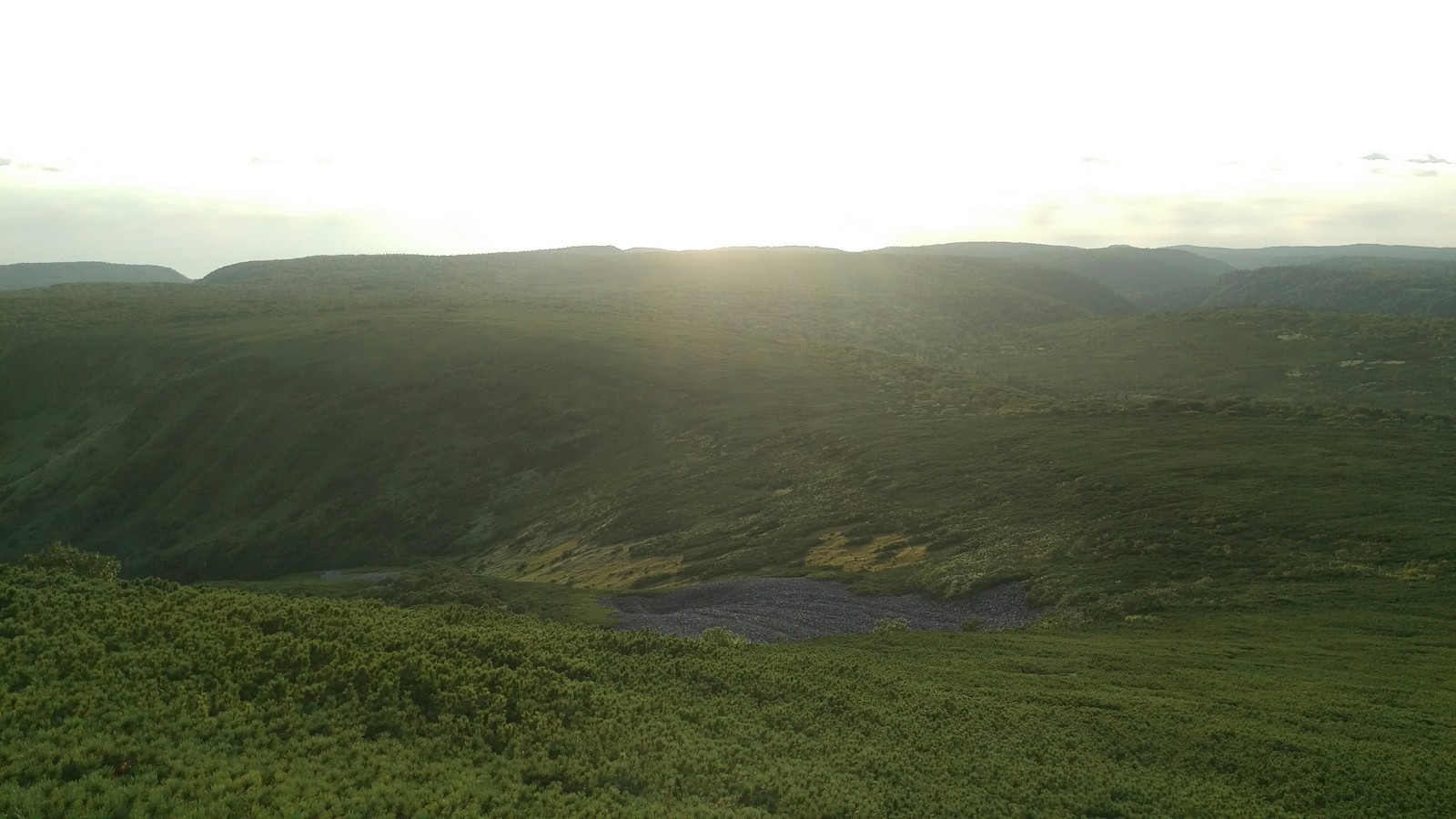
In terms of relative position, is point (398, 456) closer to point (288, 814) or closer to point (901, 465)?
point (901, 465)

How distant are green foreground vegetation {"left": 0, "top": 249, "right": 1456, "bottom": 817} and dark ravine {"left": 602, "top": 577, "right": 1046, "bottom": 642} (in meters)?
1.82

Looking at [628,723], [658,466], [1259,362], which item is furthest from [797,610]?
[1259,362]

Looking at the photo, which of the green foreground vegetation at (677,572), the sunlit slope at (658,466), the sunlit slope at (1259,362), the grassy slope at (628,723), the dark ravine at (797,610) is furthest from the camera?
the sunlit slope at (1259,362)

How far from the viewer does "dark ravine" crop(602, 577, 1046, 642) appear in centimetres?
4297

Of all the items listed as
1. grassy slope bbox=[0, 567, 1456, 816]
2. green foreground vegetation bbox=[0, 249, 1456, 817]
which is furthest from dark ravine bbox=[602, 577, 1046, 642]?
grassy slope bbox=[0, 567, 1456, 816]

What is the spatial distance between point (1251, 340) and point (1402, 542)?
134441mm

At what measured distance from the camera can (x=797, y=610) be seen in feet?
152

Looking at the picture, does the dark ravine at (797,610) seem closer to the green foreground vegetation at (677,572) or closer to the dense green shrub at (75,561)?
the green foreground vegetation at (677,572)

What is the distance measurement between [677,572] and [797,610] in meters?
14.5

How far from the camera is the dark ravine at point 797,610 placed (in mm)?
42969

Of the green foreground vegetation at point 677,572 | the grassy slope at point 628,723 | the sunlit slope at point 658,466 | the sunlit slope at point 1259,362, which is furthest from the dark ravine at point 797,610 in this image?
the sunlit slope at point 1259,362

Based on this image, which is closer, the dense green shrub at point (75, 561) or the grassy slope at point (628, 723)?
the grassy slope at point (628, 723)

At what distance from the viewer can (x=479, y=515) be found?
85.6m

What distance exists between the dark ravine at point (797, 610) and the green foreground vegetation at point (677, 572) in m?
1.82
